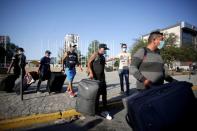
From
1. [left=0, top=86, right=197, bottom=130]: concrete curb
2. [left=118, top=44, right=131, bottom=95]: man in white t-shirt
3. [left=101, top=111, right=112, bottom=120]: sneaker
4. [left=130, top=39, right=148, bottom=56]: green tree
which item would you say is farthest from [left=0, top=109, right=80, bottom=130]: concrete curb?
[left=130, top=39, right=148, bottom=56]: green tree

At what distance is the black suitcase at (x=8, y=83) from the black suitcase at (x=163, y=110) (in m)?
6.91

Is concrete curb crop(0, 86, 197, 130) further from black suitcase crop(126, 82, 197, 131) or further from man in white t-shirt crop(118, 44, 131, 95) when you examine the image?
man in white t-shirt crop(118, 44, 131, 95)

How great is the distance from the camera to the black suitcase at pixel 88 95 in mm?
4426

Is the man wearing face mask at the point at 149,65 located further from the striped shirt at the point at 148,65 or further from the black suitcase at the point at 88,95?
the black suitcase at the point at 88,95

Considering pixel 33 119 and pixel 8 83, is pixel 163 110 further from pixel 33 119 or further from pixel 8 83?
pixel 8 83

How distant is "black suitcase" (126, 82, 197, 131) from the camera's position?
2107 millimetres

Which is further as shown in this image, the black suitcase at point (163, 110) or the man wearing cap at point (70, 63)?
the man wearing cap at point (70, 63)

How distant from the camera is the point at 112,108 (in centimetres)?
601

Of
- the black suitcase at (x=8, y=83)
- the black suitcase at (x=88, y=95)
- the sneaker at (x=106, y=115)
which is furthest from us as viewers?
the black suitcase at (x=8, y=83)

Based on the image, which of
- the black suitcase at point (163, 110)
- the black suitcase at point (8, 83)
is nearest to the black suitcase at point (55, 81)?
the black suitcase at point (8, 83)

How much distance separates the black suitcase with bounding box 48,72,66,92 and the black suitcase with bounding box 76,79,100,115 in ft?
11.2

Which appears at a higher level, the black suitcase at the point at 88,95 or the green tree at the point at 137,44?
the green tree at the point at 137,44

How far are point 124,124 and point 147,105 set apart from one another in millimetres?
2550

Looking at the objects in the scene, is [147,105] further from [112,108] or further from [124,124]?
[112,108]
